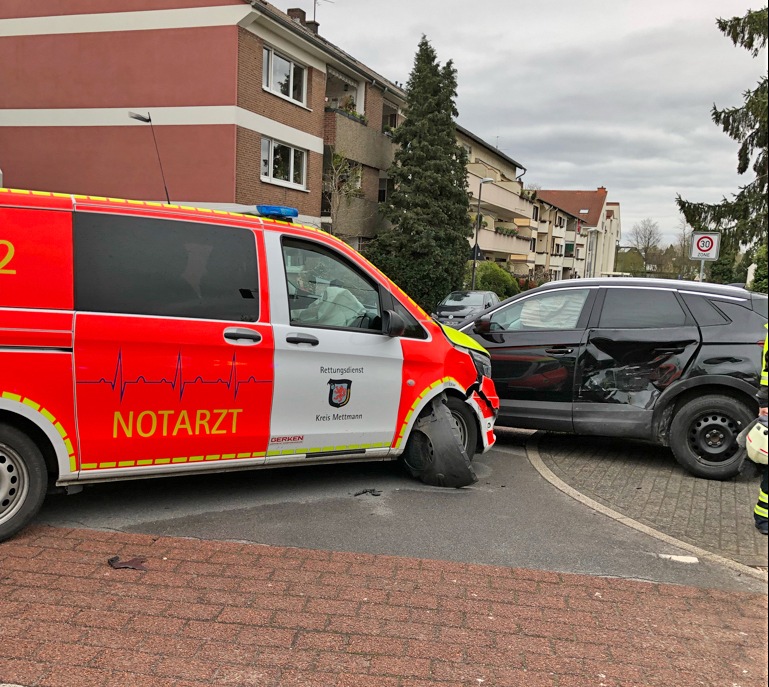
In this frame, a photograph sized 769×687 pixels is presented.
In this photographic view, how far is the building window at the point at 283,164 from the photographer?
23.8 m

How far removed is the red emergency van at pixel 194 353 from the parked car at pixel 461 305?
56.0ft

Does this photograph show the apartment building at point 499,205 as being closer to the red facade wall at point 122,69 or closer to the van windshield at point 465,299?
the van windshield at point 465,299

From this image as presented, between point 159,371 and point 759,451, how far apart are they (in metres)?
3.57

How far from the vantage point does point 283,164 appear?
25.0 metres

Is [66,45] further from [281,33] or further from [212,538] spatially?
[212,538]

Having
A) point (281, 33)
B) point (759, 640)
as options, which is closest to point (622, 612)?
point (759, 640)

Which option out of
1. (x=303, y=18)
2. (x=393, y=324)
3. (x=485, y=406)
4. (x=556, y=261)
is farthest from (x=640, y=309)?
(x=556, y=261)

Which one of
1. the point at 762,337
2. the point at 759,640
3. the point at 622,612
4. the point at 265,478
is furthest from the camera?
the point at 762,337

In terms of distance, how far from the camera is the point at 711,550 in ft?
15.0

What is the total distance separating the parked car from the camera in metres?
23.1

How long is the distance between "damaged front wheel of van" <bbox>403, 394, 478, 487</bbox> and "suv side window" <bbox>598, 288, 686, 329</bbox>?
2.22 meters

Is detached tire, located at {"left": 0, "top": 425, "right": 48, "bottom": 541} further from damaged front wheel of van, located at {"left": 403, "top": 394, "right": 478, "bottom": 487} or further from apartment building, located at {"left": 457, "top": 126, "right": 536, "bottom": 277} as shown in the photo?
apartment building, located at {"left": 457, "top": 126, "right": 536, "bottom": 277}

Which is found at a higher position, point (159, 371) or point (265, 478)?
point (159, 371)

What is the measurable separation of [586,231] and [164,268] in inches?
3805
